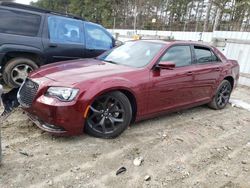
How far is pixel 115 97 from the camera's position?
3918mm

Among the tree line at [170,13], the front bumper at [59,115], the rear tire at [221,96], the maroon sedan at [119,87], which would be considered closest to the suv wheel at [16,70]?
the maroon sedan at [119,87]

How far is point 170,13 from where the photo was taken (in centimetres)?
3362

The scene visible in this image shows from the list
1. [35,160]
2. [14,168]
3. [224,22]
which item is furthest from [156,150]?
[224,22]

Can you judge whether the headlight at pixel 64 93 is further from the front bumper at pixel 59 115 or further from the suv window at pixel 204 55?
the suv window at pixel 204 55

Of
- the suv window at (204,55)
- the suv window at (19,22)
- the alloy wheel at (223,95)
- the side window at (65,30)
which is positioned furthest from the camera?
→ the side window at (65,30)

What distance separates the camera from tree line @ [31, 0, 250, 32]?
21.2 metres

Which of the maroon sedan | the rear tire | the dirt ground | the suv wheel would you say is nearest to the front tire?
the maroon sedan

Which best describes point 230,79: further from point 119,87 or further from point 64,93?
point 64,93

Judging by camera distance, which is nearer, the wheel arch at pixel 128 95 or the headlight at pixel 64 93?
the headlight at pixel 64 93

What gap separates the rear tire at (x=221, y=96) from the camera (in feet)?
19.2

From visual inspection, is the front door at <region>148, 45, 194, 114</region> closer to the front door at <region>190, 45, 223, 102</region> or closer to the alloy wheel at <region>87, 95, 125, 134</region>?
the front door at <region>190, 45, 223, 102</region>

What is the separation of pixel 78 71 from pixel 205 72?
2609 mm

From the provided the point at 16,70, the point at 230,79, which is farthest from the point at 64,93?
the point at 230,79

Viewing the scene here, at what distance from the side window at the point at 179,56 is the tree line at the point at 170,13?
15.4 m
